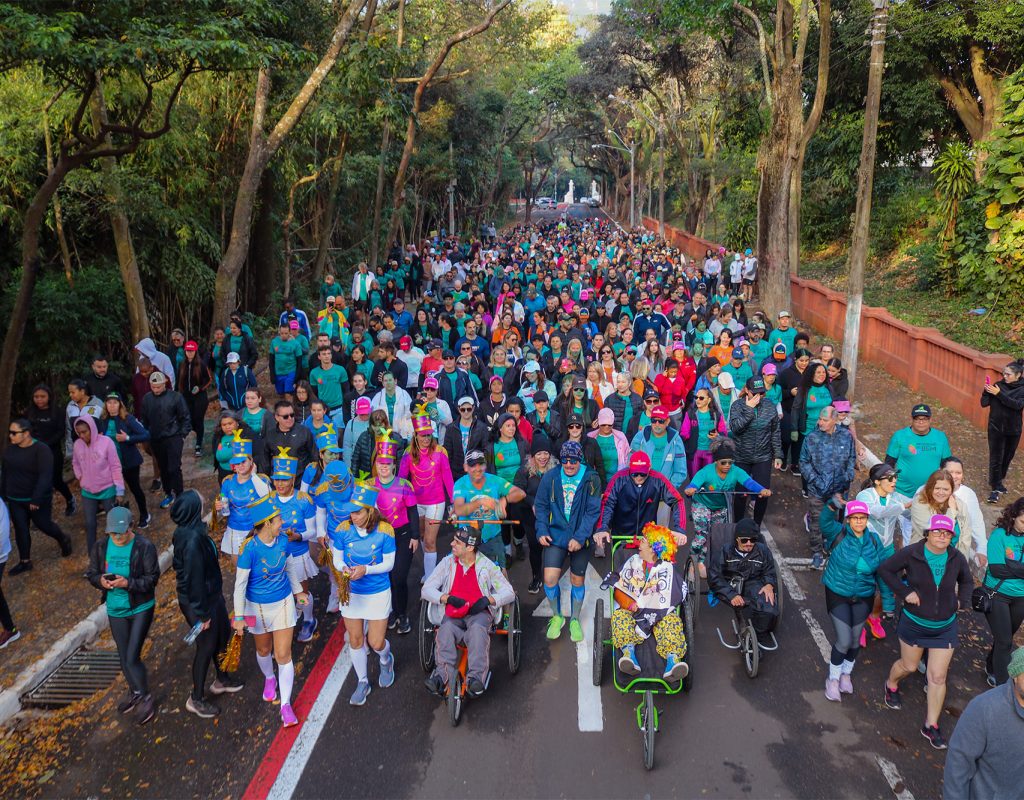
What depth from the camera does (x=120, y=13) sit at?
8.84 meters

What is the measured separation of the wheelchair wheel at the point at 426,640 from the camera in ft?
20.3

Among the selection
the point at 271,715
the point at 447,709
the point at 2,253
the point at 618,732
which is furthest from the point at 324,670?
the point at 2,253

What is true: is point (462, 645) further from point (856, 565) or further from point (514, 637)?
point (856, 565)

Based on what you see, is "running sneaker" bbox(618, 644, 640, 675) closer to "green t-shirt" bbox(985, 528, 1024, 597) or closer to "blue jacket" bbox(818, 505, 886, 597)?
"blue jacket" bbox(818, 505, 886, 597)

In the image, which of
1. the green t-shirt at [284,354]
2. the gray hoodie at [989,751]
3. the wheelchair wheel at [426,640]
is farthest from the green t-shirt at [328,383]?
the gray hoodie at [989,751]

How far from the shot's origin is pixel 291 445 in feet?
26.7

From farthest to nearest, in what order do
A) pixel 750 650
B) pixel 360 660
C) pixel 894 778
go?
pixel 750 650 < pixel 360 660 < pixel 894 778

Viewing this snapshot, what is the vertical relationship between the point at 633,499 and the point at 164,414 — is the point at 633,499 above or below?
below

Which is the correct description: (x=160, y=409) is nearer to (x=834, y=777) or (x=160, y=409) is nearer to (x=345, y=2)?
(x=834, y=777)

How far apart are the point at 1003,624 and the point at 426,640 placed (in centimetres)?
429

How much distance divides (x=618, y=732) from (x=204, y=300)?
1456 centimetres

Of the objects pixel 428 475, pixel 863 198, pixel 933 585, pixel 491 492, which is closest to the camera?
pixel 933 585

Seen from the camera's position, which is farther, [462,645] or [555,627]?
[555,627]

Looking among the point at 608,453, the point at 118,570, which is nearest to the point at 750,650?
the point at 608,453
